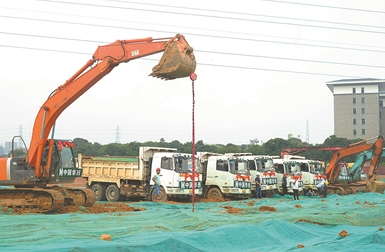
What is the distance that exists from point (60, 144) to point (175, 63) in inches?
195

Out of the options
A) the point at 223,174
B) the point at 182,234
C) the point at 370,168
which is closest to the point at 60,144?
the point at 182,234

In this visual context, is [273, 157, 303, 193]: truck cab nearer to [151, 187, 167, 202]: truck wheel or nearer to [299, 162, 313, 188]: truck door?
[299, 162, 313, 188]: truck door

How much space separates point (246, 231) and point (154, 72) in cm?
759

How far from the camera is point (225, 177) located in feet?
83.5

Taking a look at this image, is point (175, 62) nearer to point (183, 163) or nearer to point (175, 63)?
point (175, 63)

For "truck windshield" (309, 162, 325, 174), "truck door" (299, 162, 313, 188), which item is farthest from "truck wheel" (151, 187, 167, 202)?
"truck windshield" (309, 162, 325, 174)

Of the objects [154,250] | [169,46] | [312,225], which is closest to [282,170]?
[169,46]

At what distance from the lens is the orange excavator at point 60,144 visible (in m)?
16.8

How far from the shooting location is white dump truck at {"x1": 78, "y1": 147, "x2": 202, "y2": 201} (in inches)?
912

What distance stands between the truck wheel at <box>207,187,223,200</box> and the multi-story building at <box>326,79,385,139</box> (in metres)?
90.1

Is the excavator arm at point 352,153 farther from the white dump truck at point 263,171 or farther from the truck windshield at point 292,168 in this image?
the white dump truck at point 263,171

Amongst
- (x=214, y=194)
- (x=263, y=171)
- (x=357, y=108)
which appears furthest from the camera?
(x=357, y=108)

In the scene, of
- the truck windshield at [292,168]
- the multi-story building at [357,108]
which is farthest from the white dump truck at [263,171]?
the multi-story building at [357,108]

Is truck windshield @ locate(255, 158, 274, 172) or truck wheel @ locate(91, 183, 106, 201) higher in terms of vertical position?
truck windshield @ locate(255, 158, 274, 172)
